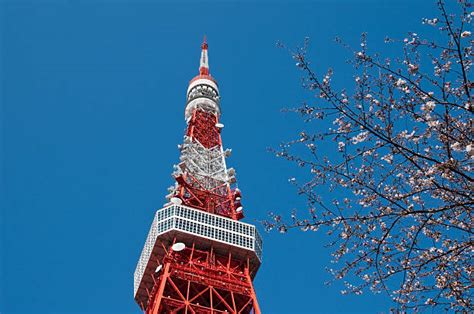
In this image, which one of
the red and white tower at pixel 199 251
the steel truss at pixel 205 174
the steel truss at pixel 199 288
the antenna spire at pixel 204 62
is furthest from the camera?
the antenna spire at pixel 204 62

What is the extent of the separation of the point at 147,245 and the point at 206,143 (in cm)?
1519

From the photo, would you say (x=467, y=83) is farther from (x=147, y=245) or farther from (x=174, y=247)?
(x=147, y=245)

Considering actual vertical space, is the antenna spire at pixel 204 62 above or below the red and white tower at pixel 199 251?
above

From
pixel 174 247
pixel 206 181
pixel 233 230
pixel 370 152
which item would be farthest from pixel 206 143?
pixel 370 152

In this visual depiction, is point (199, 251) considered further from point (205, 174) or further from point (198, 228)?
point (205, 174)

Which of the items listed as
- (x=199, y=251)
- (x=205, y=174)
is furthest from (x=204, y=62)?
(x=199, y=251)

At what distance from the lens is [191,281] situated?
35500 mm

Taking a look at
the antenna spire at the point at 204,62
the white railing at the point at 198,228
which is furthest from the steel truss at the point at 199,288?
the antenna spire at the point at 204,62

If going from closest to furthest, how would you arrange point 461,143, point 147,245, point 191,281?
point 461,143, point 191,281, point 147,245

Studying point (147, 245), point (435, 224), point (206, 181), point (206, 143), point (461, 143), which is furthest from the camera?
point (206, 143)

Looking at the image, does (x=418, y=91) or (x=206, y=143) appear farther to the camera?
(x=206, y=143)

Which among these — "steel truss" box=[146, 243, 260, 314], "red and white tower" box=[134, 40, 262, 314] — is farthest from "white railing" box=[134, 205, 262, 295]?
"steel truss" box=[146, 243, 260, 314]

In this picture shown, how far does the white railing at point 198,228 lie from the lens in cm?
3859

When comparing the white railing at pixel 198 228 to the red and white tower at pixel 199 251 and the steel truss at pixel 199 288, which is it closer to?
the red and white tower at pixel 199 251
